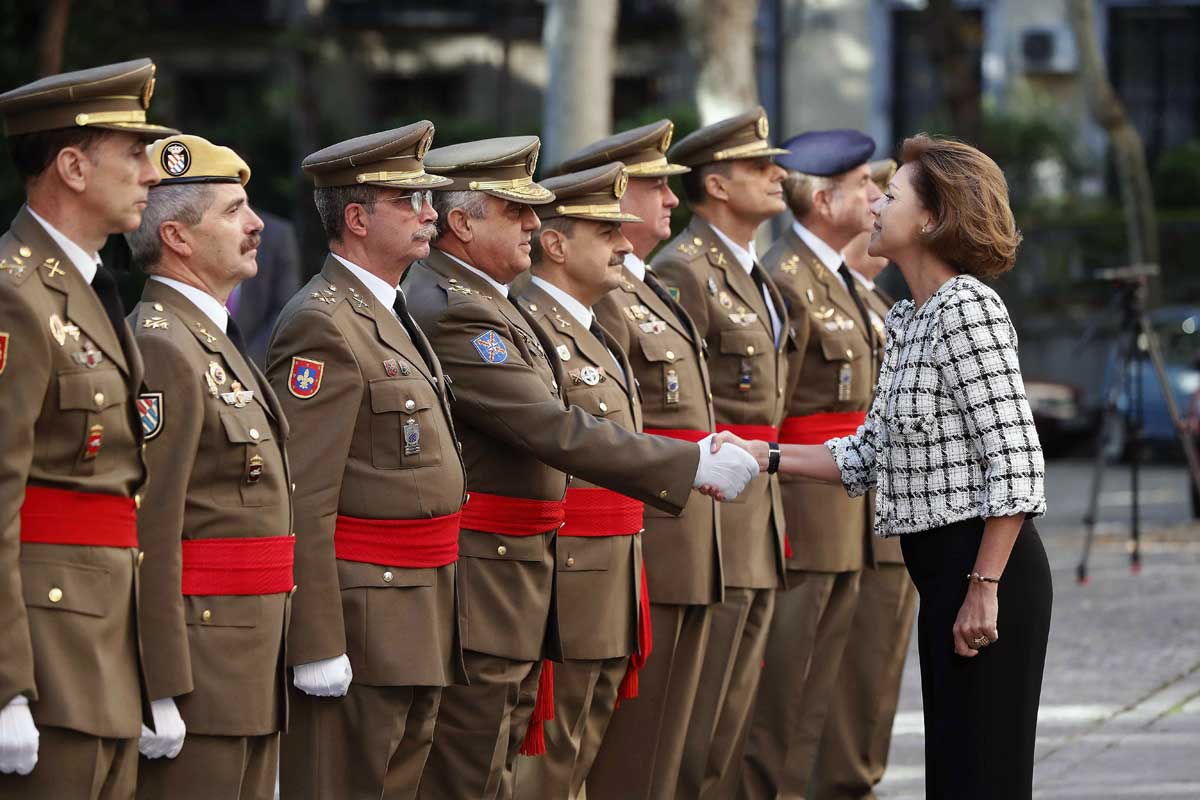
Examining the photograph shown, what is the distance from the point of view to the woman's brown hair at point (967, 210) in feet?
14.8

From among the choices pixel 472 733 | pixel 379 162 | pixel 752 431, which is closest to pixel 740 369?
pixel 752 431

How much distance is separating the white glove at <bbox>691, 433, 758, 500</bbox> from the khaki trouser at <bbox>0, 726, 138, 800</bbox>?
74.8 inches

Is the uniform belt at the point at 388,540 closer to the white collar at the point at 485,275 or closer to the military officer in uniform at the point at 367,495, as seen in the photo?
the military officer in uniform at the point at 367,495

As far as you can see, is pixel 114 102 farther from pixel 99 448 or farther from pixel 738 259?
pixel 738 259

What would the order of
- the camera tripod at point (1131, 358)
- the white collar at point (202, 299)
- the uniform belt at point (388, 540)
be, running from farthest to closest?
1. the camera tripod at point (1131, 358)
2. the uniform belt at point (388, 540)
3. the white collar at point (202, 299)

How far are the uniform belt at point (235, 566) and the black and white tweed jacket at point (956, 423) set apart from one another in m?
1.35

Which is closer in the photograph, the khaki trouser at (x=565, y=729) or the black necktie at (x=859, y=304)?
the khaki trouser at (x=565, y=729)

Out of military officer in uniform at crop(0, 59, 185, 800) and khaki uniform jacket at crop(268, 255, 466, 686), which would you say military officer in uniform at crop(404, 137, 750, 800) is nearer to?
khaki uniform jacket at crop(268, 255, 466, 686)

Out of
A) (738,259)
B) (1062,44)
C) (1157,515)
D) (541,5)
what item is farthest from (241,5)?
(738,259)

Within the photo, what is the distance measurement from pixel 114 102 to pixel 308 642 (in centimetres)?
125

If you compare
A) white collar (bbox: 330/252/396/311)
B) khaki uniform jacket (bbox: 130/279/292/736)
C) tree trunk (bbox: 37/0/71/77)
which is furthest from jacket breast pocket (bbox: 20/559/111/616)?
tree trunk (bbox: 37/0/71/77)

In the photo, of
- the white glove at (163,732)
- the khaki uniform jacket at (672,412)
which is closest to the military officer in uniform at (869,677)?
the khaki uniform jacket at (672,412)

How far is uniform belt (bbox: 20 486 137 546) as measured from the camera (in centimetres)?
362

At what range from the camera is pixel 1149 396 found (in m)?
18.0
